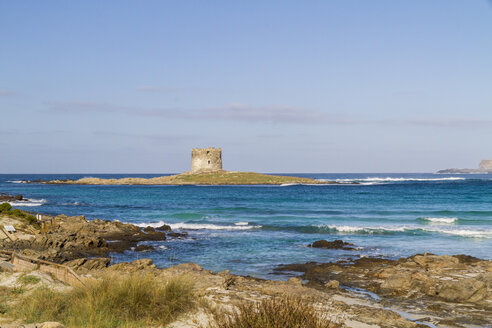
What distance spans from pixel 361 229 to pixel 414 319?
18.1 meters

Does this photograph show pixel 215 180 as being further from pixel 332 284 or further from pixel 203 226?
pixel 332 284

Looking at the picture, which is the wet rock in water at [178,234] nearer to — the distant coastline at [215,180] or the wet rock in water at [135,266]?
the wet rock in water at [135,266]

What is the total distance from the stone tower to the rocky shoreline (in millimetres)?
80291

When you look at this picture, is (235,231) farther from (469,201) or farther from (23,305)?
(469,201)

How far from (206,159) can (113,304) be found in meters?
93.6

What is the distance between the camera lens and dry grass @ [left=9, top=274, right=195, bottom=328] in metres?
7.91

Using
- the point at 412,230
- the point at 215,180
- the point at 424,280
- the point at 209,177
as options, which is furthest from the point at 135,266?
the point at 209,177

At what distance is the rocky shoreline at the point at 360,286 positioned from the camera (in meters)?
9.81

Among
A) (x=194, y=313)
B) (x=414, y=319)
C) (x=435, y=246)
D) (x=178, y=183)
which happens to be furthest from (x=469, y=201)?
(x=178, y=183)

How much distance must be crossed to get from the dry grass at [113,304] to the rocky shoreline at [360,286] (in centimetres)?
46

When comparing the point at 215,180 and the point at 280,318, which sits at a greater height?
the point at 215,180

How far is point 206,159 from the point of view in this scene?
333ft

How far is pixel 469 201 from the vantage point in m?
48.6

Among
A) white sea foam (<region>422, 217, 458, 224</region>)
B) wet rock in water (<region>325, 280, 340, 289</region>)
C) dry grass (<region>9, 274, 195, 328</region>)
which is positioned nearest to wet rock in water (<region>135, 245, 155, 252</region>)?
wet rock in water (<region>325, 280, 340, 289</region>)
